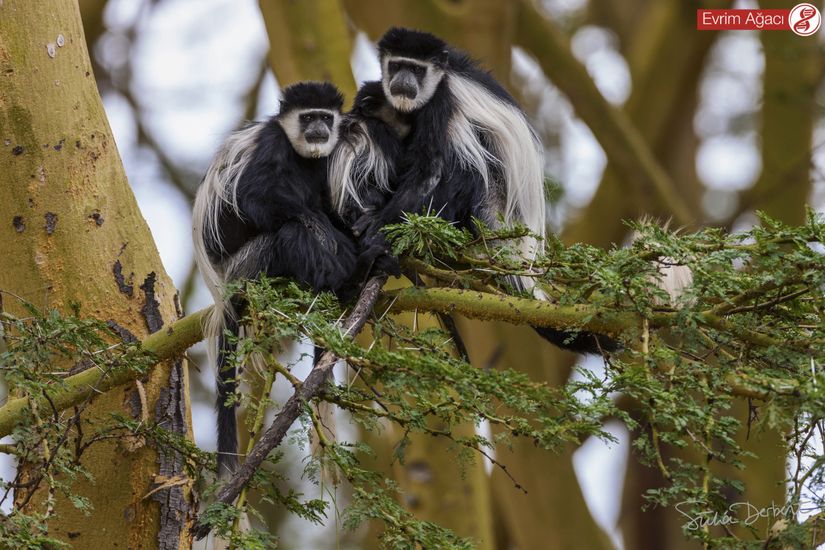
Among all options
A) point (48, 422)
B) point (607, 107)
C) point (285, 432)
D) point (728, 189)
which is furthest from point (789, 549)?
point (728, 189)

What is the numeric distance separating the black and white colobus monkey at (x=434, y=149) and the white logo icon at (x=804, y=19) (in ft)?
10.7

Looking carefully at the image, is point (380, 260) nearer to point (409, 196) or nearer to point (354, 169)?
point (409, 196)

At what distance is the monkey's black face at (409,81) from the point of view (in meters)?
3.47

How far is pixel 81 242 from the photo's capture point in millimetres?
2877

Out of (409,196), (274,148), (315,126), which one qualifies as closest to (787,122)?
(409,196)

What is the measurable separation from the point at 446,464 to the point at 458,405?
11.6 ft

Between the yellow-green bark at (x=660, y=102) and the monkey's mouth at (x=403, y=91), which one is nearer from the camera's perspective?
the monkey's mouth at (x=403, y=91)

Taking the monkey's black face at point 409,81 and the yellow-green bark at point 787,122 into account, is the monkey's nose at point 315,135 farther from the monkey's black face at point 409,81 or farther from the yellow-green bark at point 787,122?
the yellow-green bark at point 787,122

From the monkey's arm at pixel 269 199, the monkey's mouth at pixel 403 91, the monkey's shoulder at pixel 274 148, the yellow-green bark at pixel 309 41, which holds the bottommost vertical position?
the monkey's arm at pixel 269 199

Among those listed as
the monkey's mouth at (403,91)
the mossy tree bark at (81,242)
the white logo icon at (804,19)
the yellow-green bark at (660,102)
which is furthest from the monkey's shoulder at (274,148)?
the white logo icon at (804,19)

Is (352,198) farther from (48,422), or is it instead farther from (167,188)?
(167,188)

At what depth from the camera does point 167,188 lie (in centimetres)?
718

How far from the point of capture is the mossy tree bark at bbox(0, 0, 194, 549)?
2773 mm

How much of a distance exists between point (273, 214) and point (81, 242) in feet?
2.10
